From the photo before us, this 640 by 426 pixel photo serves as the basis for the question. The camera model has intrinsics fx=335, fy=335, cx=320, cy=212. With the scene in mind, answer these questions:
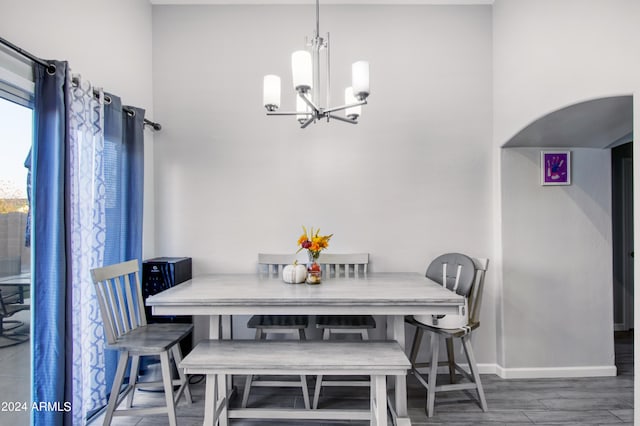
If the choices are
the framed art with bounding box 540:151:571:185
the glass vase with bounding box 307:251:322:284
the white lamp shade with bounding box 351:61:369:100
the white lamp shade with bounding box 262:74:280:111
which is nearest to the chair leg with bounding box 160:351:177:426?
the glass vase with bounding box 307:251:322:284

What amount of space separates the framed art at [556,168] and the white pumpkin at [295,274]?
209 cm

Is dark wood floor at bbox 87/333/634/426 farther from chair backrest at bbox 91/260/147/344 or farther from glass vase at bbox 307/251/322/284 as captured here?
glass vase at bbox 307/251/322/284

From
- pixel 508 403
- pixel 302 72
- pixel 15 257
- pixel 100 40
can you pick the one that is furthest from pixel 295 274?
pixel 100 40

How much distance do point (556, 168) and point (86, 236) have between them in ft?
11.3

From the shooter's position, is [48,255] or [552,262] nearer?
[48,255]

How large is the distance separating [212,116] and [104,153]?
964 millimetres

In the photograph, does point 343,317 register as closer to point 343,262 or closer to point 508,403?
point 343,262

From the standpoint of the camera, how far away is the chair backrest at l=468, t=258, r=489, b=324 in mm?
2410

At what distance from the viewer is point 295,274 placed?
7.54 feet

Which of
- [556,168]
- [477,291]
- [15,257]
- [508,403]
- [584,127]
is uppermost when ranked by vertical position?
[584,127]

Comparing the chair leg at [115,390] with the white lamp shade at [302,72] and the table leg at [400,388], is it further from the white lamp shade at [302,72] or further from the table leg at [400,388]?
the white lamp shade at [302,72]

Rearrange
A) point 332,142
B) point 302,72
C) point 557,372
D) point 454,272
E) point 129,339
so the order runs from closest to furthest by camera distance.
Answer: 1. point 302,72
2. point 129,339
3. point 454,272
4. point 557,372
5. point 332,142

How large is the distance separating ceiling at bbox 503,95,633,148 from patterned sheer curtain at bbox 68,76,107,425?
9.68 feet

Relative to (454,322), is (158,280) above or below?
above
